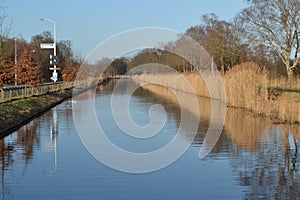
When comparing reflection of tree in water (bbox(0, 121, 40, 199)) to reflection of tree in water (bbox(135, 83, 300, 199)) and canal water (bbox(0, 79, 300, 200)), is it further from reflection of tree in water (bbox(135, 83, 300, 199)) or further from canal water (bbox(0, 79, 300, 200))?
reflection of tree in water (bbox(135, 83, 300, 199))

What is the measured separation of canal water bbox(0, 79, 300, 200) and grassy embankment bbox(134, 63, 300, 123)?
3.43 meters

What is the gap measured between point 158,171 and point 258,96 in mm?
17015

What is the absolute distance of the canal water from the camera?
9375 millimetres

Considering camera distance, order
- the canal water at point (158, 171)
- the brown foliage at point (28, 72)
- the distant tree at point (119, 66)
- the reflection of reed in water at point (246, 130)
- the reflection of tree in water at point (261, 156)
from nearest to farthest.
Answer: the canal water at point (158, 171)
the reflection of tree in water at point (261, 156)
the reflection of reed in water at point (246, 130)
the brown foliage at point (28, 72)
the distant tree at point (119, 66)

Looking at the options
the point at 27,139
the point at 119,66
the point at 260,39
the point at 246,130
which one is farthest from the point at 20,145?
the point at 119,66

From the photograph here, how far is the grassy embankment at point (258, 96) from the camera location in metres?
22.5

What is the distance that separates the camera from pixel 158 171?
11734 mm

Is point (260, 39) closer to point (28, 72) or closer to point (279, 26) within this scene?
point (279, 26)

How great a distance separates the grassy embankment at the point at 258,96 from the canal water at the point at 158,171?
3433 mm

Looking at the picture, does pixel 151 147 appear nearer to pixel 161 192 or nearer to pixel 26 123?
pixel 161 192

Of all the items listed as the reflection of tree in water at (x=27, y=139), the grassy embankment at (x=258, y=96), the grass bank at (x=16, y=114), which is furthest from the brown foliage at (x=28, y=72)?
the reflection of tree in water at (x=27, y=139)

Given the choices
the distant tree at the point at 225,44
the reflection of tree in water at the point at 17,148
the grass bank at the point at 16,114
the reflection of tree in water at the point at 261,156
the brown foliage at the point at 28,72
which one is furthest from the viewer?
the distant tree at the point at 225,44

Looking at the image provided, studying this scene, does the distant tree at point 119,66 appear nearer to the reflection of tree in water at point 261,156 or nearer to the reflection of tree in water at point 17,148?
the reflection of tree in water at point 261,156

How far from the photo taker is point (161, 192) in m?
9.44
